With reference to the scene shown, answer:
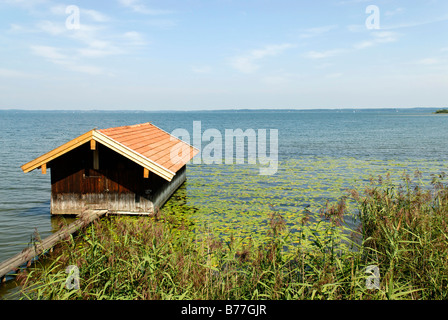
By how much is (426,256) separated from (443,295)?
95 cm

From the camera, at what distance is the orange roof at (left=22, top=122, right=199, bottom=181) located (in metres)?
13.3

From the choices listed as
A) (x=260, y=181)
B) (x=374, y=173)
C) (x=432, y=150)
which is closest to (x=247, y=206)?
(x=260, y=181)

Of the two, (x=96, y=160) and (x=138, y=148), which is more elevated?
(x=138, y=148)

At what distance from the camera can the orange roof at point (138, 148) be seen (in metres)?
13.3

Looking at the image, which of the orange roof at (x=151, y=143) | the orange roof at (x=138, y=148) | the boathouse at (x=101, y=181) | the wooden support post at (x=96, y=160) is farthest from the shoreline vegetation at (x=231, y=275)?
the wooden support post at (x=96, y=160)

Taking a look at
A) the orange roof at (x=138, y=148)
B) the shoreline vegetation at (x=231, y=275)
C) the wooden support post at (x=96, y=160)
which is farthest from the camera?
the wooden support post at (x=96, y=160)

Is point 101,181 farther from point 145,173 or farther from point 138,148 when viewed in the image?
point 145,173

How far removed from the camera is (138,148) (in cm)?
1448

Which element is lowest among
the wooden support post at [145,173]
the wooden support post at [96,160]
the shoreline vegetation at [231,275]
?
the shoreline vegetation at [231,275]

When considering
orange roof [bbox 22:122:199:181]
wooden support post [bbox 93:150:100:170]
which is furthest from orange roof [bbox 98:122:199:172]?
wooden support post [bbox 93:150:100:170]

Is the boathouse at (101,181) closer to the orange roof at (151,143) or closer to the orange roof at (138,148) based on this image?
the orange roof at (151,143)

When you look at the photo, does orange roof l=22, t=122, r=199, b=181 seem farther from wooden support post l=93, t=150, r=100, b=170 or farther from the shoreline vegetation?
the shoreline vegetation

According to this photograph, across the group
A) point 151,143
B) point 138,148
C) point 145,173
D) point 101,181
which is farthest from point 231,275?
point 151,143
